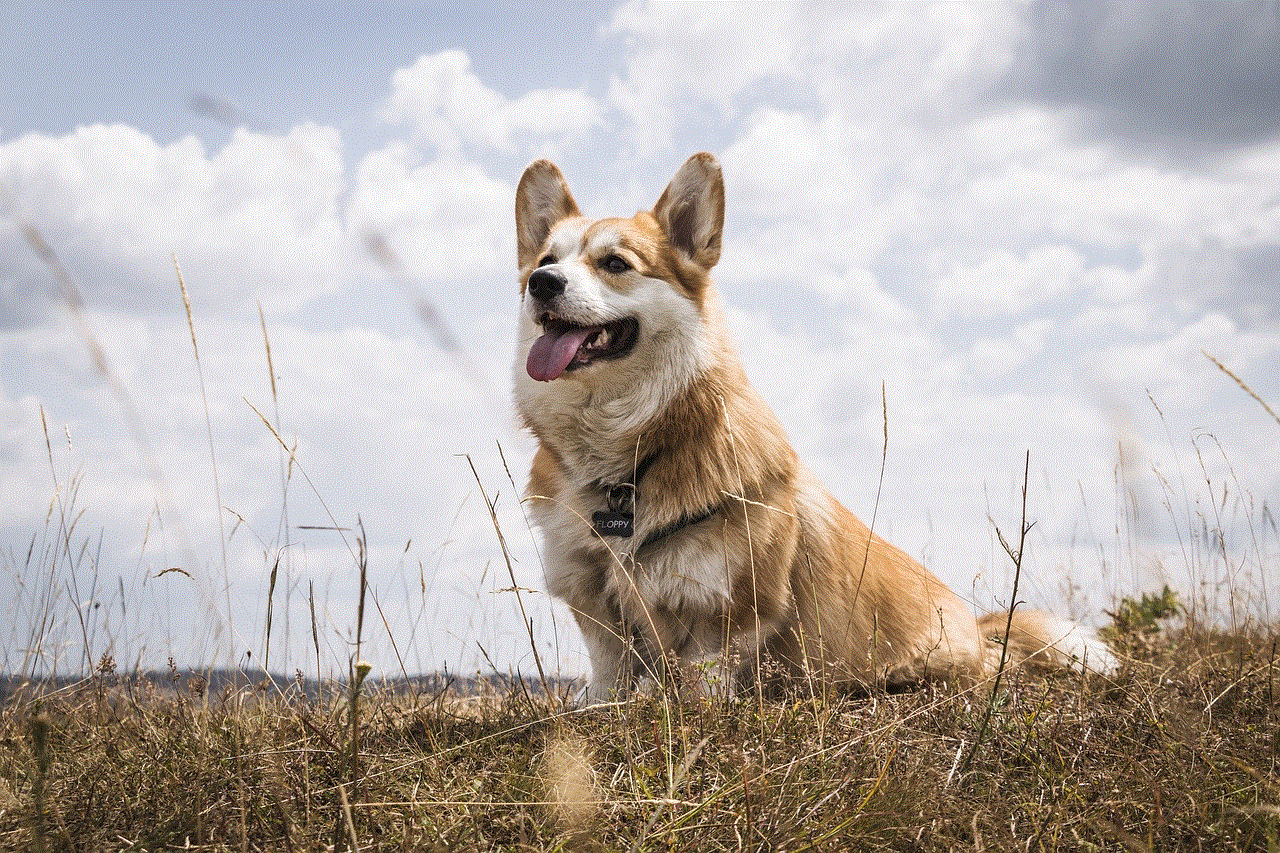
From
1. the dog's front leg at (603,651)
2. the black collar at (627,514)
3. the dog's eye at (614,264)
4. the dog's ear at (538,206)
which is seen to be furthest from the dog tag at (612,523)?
the dog's ear at (538,206)

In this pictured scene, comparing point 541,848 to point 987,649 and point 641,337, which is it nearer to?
point 641,337

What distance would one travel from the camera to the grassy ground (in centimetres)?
201

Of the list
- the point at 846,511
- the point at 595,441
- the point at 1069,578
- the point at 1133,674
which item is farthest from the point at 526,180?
the point at 1069,578

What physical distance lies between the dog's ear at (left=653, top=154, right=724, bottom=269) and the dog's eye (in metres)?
0.36

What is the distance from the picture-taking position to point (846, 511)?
4418 mm

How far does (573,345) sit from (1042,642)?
2.62 metres

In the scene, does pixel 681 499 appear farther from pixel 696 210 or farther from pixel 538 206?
pixel 538 206

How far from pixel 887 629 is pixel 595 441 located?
1.53 metres

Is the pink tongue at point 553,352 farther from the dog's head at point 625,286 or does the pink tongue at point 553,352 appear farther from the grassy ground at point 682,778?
the grassy ground at point 682,778

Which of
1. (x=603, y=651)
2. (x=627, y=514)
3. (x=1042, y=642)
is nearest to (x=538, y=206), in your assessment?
(x=627, y=514)

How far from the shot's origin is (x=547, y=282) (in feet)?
12.8

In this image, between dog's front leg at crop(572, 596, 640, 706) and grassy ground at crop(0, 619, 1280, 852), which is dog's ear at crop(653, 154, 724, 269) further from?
grassy ground at crop(0, 619, 1280, 852)

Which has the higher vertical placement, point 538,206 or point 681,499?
point 538,206

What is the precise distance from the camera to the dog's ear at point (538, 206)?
465 centimetres
